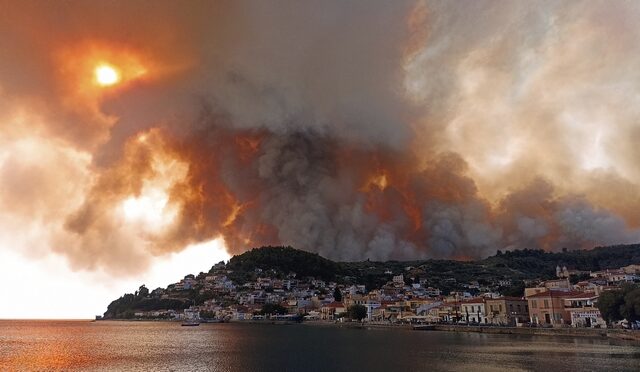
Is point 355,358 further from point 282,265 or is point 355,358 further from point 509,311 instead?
point 282,265

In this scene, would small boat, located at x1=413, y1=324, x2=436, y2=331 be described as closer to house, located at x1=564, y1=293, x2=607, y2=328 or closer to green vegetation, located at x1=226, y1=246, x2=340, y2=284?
house, located at x1=564, y1=293, x2=607, y2=328

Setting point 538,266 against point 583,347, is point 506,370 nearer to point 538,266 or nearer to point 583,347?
point 583,347

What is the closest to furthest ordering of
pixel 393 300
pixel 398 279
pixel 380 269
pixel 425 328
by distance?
pixel 425 328
pixel 393 300
pixel 398 279
pixel 380 269

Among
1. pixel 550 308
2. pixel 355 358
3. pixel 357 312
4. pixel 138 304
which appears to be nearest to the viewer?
pixel 355 358

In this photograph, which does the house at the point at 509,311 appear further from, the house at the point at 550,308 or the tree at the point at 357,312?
the tree at the point at 357,312

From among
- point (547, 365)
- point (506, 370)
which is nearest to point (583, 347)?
point (547, 365)

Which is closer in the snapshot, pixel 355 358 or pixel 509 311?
pixel 355 358

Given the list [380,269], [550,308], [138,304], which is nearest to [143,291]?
[138,304]
